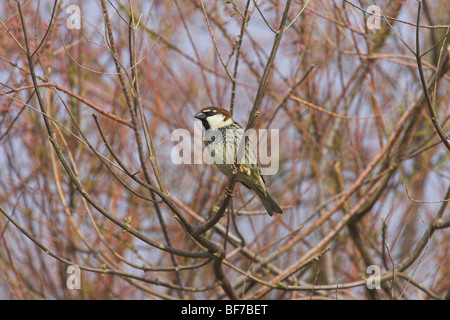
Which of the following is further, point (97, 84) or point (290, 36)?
point (97, 84)

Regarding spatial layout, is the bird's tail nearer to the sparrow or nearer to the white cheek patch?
the sparrow

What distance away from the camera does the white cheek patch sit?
3.29 meters

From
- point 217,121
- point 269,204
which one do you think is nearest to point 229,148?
point 217,121

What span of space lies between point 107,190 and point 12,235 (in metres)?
0.81

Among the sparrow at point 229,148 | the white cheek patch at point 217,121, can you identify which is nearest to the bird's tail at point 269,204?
the sparrow at point 229,148

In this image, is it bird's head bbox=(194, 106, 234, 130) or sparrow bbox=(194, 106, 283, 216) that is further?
bird's head bbox=(194, 106, 234, 130)

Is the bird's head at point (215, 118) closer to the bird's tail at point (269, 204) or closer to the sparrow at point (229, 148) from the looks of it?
the sparrow at point (229, 148)

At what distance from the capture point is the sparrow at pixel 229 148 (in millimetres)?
3090

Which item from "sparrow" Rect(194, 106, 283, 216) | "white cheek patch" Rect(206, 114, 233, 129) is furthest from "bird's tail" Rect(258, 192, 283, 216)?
"white cheek patch" Rect(206, 114, 233, 129)

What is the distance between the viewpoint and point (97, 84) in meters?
5.65

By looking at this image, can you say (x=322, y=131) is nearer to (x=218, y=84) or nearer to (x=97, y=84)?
(x=218, y=84)

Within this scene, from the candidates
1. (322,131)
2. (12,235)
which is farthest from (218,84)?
(12,235)

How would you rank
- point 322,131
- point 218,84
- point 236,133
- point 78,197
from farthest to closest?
point 322,131, point 78,197, point 218,84, point 236,133
